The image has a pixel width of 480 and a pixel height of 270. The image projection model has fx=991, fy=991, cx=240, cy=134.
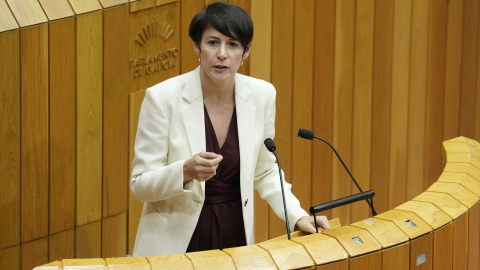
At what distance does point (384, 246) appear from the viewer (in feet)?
7.12

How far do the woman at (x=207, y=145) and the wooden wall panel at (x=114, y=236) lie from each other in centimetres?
90

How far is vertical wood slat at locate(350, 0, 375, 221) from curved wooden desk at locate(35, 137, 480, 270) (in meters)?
1.67

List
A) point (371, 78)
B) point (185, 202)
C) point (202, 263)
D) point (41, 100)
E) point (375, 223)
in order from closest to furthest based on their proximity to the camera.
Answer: point (202, 263), point (375, 223), point (185, 202), point (41, 100), point (371, 78)

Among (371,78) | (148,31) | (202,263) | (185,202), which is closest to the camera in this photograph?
(202,263)

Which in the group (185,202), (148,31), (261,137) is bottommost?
(185,202)

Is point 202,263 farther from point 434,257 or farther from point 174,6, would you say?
point 174,6

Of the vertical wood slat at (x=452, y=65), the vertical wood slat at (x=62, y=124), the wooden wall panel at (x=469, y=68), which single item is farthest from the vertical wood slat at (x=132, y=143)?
the wooden wall panel at (x=469, y=68)

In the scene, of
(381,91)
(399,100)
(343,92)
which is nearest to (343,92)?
(343,92)

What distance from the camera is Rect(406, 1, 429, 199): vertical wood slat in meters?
4.54

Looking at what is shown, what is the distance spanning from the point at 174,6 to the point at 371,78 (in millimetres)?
1163

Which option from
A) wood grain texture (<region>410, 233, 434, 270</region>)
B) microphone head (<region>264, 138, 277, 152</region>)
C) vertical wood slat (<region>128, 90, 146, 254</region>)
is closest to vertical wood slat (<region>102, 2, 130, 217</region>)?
vertical wood slat (<region>128, 90, 146, 254</region>)

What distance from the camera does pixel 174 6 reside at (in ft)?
11.9

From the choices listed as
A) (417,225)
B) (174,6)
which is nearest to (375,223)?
(417,225)

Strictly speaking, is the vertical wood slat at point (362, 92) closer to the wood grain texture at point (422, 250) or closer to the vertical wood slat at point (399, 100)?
the vertical wood slat at point (399, 100)
